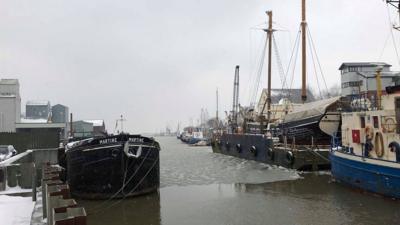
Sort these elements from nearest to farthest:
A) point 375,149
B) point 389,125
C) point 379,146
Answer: point 389,125, point 379,146, point 375,149

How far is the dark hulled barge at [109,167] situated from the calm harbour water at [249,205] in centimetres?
60

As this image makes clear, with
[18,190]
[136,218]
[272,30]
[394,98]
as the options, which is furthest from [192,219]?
[272,30]

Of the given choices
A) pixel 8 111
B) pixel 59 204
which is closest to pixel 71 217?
pixel 59 204

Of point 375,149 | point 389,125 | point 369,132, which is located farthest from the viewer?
point 369,132

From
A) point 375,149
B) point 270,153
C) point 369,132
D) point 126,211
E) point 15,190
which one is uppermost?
point 369,132

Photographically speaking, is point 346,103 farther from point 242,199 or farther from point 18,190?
point 18,190

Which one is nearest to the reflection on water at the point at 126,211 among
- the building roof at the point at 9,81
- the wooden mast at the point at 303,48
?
the wooden mast at the point at 303,48

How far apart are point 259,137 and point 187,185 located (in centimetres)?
1605

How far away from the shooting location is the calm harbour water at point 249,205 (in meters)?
14.2

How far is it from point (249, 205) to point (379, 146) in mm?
6047

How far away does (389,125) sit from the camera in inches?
695

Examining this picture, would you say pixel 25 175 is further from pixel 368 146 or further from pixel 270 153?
pixel 270 153

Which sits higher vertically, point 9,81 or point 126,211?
point 9,81

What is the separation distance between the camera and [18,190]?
17281 millimetres
